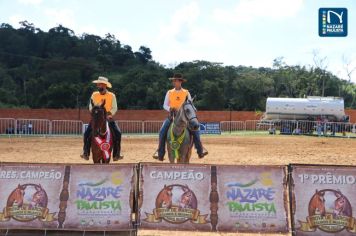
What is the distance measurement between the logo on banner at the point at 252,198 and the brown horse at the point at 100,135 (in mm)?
3838

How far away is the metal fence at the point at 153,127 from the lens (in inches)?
1420

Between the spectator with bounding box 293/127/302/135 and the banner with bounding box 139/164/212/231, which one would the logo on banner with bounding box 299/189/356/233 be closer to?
the banner with bounding box 139/164/212/231

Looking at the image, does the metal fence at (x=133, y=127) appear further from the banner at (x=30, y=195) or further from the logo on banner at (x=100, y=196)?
the logo on banner at (x=100, y=196)

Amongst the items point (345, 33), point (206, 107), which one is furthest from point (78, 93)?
point (345, 33)

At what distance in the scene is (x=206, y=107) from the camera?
220 ft

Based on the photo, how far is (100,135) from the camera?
10336 millimetres

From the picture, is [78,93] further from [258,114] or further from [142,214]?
[142,214]

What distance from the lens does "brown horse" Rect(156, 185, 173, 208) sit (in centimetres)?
738

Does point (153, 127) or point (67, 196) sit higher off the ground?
point (153, 127)

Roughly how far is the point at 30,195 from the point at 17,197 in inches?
8.3

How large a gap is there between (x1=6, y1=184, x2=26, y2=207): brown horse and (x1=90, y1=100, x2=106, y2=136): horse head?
115 inches

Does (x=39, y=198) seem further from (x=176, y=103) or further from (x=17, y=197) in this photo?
(x=176, y=103)

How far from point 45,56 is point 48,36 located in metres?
5.36

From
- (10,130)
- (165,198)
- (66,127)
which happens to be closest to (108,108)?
(165,198)
